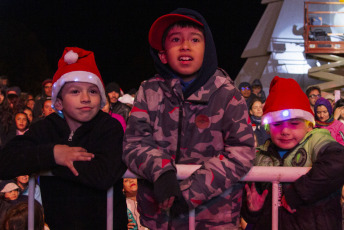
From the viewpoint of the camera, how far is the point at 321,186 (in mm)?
2014

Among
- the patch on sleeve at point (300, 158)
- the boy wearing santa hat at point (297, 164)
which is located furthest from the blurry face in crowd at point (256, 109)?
the patch on sleeve at point (300, 158)

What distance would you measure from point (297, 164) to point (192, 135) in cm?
71

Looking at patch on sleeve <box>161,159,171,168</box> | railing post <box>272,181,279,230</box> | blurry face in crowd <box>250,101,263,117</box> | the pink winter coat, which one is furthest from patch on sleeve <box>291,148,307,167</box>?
blurry face in crowd <box>250,101,263,117</box>

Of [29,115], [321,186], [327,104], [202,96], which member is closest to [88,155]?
[202,96]

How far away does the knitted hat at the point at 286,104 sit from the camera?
7.80 feet

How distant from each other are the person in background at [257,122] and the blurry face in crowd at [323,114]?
0.84m

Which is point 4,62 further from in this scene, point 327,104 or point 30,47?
point 327,104

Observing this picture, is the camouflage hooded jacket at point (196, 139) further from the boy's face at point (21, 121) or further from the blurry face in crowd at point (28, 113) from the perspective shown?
the blurry face in crowd at point (28, 113)

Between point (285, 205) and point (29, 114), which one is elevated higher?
point (29, 114)

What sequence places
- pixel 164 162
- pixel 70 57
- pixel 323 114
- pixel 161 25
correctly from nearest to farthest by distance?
pixel 164 162
pixel 161 25
pixel 70 57
pixel 323 114

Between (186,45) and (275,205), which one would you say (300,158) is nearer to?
(275,205)

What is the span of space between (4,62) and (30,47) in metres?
2.31

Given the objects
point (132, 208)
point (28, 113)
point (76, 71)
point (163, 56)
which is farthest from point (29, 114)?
point (163, 56)

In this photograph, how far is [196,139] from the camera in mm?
1973
